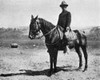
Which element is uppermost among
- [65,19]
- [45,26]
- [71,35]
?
[65,19]

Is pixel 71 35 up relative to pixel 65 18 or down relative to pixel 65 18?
down

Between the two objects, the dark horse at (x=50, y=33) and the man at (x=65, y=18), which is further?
the man at (x=65, y=18)

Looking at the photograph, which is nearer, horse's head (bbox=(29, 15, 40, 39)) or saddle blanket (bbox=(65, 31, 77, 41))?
horse's head (bbox=(29, 15, 40, 39))

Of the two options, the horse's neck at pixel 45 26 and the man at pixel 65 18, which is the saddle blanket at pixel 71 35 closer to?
the man at pixel 65 18

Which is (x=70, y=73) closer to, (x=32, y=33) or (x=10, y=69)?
(x=32, y=33)

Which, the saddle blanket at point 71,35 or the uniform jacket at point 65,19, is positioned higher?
the uniform jacket at point 65,19

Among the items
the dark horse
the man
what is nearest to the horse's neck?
the dark horse

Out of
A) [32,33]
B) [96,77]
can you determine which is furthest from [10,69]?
[96,77]

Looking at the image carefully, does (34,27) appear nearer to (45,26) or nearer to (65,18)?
(45,26)

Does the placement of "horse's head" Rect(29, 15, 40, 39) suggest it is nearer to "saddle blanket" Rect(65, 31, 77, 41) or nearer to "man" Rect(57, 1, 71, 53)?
"man" Rect(57, 1, 71, 53)

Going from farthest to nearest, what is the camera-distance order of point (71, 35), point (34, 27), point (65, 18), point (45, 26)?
1. point (71, 35)
2. point (65, 18)
3. point (45, 26)
4. point (34, 27)

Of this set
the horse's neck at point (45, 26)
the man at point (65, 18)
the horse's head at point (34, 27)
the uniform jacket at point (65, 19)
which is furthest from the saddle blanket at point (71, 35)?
the horse's head at point (34, 27)

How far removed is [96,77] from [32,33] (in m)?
3.39

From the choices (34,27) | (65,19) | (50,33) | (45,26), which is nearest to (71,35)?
(65,19)
